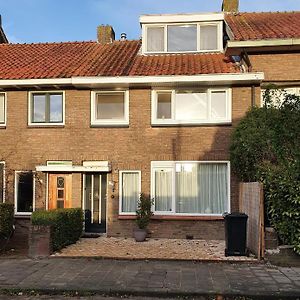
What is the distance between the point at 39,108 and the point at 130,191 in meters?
4.47

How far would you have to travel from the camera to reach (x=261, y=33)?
15.4 metres

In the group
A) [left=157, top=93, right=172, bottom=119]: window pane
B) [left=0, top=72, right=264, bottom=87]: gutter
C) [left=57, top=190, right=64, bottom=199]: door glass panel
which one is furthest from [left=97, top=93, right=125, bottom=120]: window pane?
[left=57, top=190, right=64, bottom=199]: door glass panel

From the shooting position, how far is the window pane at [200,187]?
49.4ft

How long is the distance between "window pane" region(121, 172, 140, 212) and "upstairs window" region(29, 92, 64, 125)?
10.2ft

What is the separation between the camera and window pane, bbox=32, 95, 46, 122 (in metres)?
15.9

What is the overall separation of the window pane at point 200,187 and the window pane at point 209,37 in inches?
208

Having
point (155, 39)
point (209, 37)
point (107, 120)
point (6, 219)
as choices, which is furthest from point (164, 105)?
point (6, 219)

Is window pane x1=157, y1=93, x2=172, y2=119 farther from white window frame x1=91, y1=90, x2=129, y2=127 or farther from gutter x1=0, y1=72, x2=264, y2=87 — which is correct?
white window frame x1=91, y1=90, x2=129, y2=127

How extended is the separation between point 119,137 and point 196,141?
2653 millimetres

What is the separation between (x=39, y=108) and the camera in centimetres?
1603

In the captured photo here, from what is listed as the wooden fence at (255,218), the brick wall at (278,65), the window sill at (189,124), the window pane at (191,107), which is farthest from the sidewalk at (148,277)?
the brick wall at (278,65)

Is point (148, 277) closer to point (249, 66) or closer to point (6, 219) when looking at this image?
point (6, 219)

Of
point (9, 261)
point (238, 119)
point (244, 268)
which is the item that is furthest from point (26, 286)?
point (238, 119)

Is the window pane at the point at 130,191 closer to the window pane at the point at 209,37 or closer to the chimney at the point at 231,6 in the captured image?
the window pane at the point at 209,37
